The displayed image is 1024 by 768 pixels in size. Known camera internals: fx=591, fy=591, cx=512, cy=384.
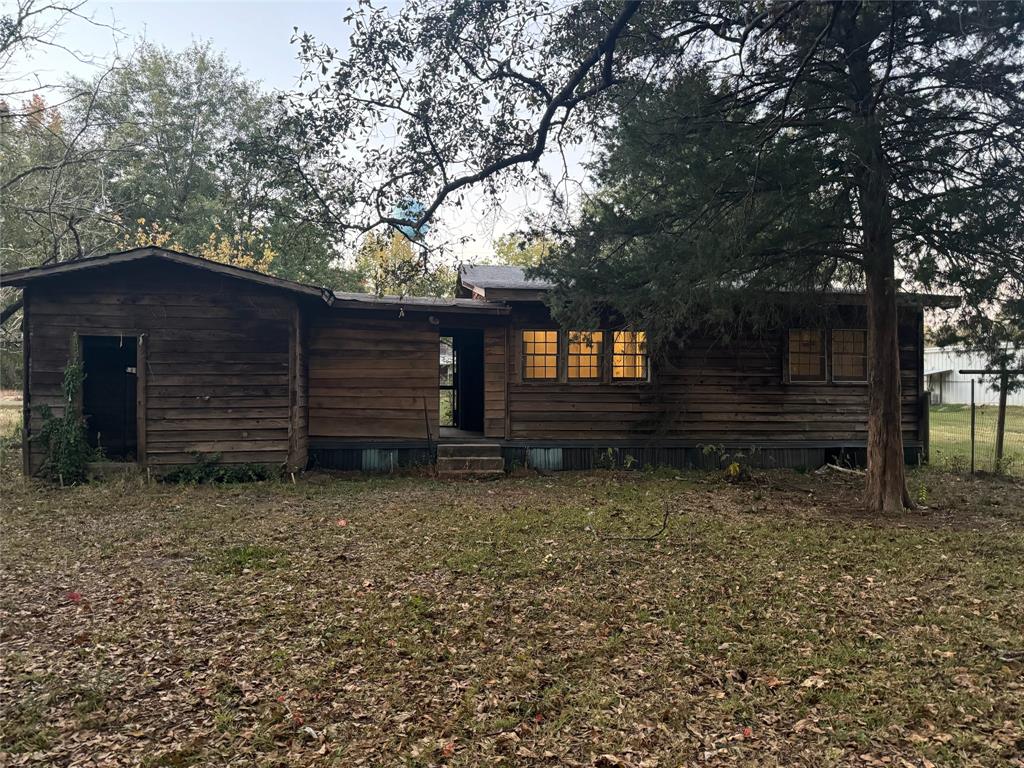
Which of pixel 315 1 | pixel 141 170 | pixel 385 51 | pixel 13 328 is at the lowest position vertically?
pixel 13 328

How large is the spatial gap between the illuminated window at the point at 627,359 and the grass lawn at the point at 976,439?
20.8 ft

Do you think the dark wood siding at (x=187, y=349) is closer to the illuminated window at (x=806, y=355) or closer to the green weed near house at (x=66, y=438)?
the green weed near house at (x=66, y=438)

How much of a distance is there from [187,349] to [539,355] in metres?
6.14

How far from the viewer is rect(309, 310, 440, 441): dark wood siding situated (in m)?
10.9

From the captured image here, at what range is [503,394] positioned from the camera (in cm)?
1130

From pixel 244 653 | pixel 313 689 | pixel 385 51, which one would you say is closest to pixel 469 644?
pixel 313 689

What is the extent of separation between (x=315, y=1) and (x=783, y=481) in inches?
399

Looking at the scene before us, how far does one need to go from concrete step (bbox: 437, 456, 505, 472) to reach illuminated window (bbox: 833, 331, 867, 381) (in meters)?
7.07

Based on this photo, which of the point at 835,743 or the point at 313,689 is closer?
the point at 835,743

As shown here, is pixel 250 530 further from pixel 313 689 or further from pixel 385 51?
pixel 385 51

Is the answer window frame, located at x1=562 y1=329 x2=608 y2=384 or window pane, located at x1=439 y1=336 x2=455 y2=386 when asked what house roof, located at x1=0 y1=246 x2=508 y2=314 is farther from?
window pane, located at x1=439 y1=336 x2=455 y2=386

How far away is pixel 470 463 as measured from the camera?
1055 centimetres

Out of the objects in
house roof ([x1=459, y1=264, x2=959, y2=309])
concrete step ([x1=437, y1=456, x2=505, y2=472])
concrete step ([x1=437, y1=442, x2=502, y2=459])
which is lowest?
concrete step ([x1=437, y1=456, x2=505, y2=472])

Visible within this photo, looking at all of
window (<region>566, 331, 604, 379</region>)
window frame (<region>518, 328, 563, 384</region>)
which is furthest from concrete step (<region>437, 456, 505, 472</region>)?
window (<region>566, 331, 604, 379</region>)
